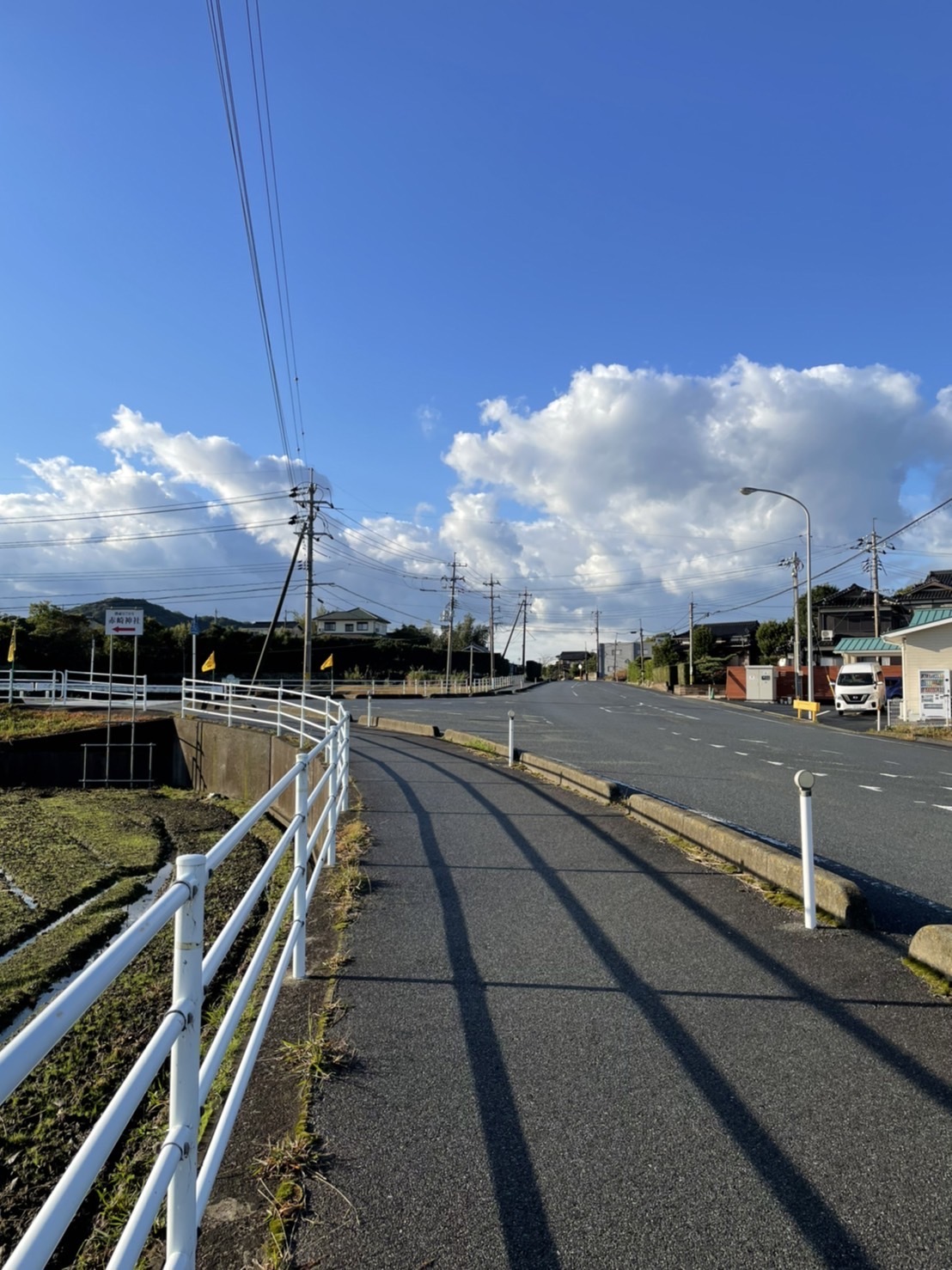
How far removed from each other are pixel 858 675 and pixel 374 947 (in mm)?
38651

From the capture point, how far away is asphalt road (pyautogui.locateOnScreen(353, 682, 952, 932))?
276 inches

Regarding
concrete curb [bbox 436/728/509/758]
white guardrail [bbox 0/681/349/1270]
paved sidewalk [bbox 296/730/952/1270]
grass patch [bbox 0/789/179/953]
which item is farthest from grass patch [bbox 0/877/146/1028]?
concrete curb [bbox 436/728/509/758]

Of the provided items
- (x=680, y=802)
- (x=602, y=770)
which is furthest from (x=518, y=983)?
(x=602, y=770)

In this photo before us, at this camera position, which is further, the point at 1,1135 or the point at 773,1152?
the point at 1,1135

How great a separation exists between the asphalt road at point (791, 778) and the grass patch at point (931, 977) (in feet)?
2.57

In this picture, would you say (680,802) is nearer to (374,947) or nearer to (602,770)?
(602,770)

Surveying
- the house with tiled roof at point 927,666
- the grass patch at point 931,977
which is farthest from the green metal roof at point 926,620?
the grass patch at point 931,977

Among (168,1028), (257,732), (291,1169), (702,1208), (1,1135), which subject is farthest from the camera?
(257,732)

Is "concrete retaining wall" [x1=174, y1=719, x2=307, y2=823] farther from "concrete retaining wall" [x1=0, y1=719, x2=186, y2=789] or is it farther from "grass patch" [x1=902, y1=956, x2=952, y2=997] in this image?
"grass patch" [x1=902, y1=956, x2=952, y2=997]

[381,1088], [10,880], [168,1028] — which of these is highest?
[168,1028]

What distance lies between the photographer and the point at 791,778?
13547 mm

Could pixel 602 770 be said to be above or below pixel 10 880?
above

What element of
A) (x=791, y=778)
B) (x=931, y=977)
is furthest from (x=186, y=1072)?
(x=791, y=778)

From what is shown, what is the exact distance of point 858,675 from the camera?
38750 mm
